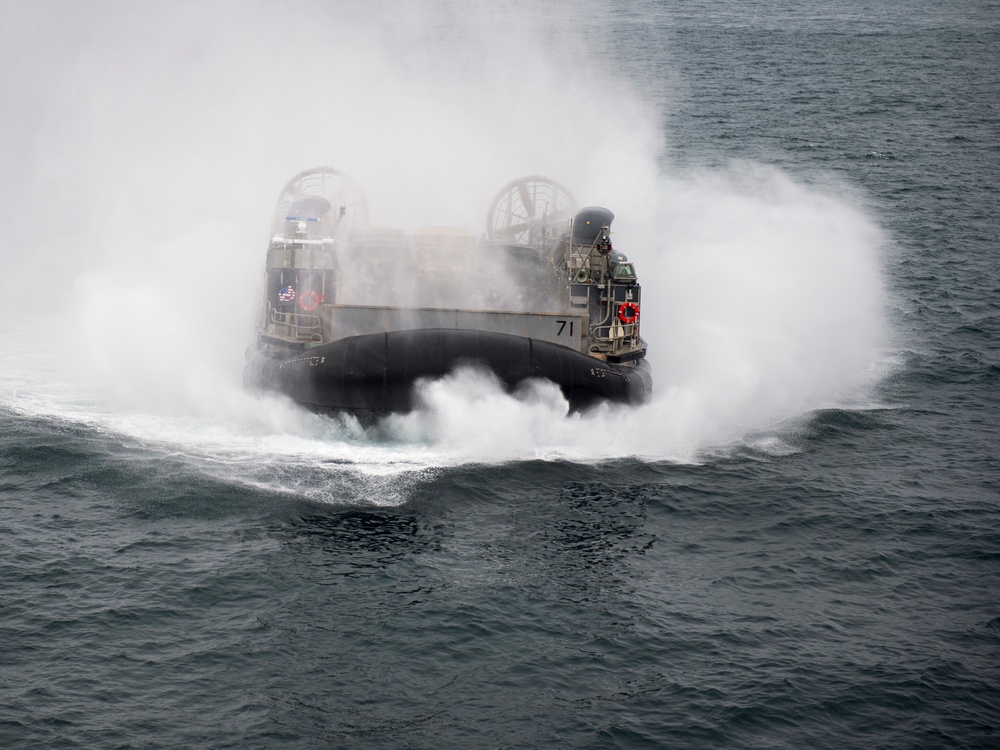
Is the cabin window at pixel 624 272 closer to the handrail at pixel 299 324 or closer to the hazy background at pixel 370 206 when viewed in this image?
the hazy background at pixel 370 206

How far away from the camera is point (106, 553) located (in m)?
22.6

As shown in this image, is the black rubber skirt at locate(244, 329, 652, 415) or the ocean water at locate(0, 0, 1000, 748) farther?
the black rubber skirt at locate(244, 329, 652, 415)

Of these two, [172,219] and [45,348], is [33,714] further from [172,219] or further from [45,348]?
[172,219]

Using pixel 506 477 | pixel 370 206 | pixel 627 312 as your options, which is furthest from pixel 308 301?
pixel 370 206

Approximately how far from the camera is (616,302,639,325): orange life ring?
32.7 m

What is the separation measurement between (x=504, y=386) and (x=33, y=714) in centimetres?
1495

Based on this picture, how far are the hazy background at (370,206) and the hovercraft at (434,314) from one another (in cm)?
79

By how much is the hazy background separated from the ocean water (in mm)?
206

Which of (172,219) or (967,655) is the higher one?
(172,219)

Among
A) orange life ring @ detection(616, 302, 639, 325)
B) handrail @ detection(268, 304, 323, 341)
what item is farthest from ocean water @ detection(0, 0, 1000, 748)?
orange life ring @ detection(616, 302, 639, 325)

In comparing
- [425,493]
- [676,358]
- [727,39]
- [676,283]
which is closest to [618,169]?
[676,283]

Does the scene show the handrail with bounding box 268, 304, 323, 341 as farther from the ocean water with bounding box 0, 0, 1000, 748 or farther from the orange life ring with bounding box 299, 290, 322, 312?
the ocean water with bounding box 0, 0, 1000, 748

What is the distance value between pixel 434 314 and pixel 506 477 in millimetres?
5830

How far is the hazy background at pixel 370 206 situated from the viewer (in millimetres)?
31875
